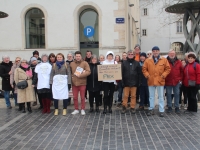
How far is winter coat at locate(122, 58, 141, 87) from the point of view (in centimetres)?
829

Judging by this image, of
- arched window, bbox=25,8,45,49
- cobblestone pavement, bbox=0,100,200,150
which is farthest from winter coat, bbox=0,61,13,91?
arched window, bbox=25,8,45,49

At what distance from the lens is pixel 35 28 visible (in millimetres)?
15594

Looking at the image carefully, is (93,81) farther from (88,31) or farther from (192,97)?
(88,31)

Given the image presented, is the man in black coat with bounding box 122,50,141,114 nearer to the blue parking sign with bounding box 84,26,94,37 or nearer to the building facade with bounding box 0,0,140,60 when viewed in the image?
the building facade with bounding box 0,0,140,60

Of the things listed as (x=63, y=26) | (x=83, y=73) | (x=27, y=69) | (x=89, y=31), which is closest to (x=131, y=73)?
(x=83, y=73)

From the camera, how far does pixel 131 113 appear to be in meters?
8.38

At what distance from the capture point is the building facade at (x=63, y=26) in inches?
577

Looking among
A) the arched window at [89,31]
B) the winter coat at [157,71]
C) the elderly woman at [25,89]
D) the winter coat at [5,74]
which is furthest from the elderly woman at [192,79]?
the arched window at [89,31]

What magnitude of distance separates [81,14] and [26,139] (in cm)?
1061

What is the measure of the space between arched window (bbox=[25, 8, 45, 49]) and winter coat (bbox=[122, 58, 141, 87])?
8325 mm

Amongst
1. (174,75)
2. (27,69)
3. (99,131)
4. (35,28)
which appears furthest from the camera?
(35,28)

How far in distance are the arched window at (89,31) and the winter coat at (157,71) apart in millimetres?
7510

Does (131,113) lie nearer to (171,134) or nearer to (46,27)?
(171,134)

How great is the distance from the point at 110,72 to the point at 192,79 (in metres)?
2.51
